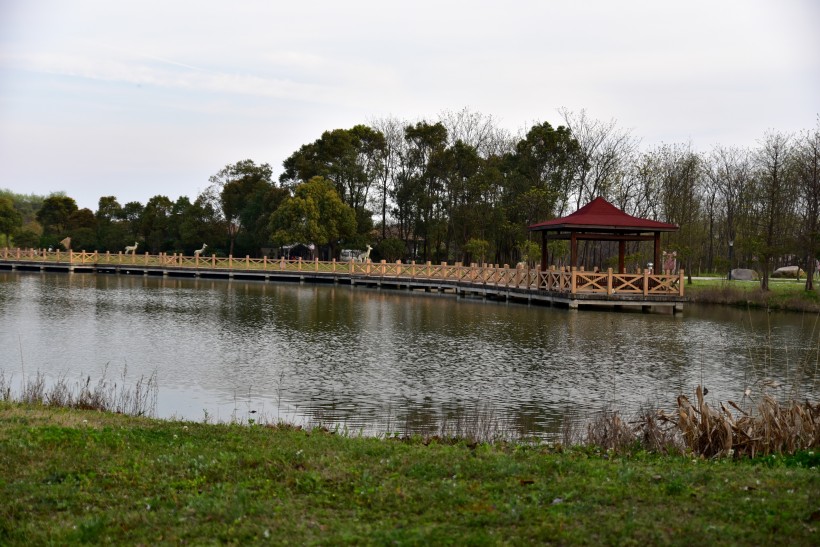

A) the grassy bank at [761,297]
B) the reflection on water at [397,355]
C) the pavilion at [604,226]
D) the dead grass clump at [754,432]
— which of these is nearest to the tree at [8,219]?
the reflection on water at [397,355]

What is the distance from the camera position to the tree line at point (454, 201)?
44219mm

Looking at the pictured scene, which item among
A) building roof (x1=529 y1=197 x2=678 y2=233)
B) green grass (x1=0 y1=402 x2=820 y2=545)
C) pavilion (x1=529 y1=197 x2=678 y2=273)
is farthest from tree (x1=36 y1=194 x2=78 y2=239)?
green grass (x1=0 y1=402 x2=820 y2=545)

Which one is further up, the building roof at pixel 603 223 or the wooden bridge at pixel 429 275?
the building roof at pixel 603 223

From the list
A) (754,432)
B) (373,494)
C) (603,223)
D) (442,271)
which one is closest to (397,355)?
(754,432)

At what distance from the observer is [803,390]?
13031 millimetres

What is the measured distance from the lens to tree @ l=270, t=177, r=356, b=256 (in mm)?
49406

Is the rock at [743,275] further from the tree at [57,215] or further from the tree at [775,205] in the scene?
the tree at [57,215]

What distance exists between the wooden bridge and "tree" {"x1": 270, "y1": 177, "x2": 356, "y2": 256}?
1.71 m

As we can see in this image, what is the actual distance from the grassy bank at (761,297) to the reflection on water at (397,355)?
7.37 ft

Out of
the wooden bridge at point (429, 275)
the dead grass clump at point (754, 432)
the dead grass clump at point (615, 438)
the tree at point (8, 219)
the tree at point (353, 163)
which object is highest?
the tree at point (353, 163)

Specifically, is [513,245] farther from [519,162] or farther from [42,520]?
[42,520]

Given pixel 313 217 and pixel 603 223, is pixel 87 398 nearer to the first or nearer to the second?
pixel 603 223

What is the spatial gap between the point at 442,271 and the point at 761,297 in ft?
53.1

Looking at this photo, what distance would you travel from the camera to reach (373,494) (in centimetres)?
536
